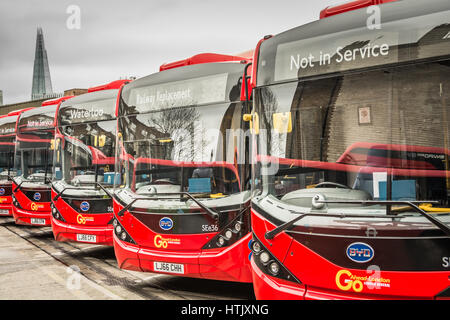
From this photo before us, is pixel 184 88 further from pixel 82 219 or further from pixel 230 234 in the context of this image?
pixel 82 219

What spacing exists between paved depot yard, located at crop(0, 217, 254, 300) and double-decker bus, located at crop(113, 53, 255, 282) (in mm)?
504

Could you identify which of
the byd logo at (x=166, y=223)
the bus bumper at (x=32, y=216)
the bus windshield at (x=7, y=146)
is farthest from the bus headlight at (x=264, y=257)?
the bus windshield at (x=7, y=146)

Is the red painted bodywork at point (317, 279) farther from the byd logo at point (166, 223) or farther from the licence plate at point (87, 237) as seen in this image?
the licence plate at point (87, 237)

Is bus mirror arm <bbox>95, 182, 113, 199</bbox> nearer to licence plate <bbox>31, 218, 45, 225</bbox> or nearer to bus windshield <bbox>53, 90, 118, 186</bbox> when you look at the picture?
bus windshield <bbox>53, 90, 118, 186</bbox>

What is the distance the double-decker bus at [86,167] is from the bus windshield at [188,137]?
1.79 m

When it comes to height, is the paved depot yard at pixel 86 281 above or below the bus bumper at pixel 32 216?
below

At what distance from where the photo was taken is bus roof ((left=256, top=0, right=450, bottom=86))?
3.96 meters

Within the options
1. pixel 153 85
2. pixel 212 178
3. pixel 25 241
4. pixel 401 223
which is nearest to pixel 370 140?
pixel 401 223

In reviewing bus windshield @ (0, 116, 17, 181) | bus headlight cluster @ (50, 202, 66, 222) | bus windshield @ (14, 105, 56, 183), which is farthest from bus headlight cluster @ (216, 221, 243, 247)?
bus windshield @ (0, 116, 17, 181)

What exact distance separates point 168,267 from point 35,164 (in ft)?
22.9

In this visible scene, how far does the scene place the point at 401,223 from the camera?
3.84 metres

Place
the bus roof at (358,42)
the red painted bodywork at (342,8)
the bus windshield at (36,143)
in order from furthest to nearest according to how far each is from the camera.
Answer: the bus windshield at (36,143)
the red painted bodywork at (342,8)
the bus roof at (358,42)

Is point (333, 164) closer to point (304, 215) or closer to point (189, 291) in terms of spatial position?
point (304, 215)

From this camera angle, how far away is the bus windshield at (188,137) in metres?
5.97
